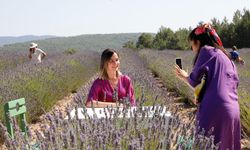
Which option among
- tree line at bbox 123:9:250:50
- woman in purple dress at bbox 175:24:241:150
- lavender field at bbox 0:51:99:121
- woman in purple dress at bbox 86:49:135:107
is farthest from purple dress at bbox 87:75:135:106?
tree line at bbox 123:9:250:50

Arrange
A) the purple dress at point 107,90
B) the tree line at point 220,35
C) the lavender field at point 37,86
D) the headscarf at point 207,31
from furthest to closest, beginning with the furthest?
the tree line at point 220,35
the lavender field at point 37,86
the purple dress at point 107,90
the headscarf at point 207,31

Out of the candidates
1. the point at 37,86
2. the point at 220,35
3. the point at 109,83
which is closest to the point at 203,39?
the point at 109,83

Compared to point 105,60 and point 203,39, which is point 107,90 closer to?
point 105,60

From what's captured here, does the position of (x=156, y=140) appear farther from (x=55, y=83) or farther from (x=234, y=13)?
(x=234, y=13)

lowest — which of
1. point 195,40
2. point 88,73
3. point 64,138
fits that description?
point 88,73

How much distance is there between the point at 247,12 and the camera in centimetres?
3747

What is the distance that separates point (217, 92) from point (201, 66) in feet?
0.66

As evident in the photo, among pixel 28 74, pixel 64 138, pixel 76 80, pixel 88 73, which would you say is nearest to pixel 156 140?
pixel 64 138

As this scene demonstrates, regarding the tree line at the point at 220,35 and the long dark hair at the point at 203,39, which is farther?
the tree line at the point at 220,35

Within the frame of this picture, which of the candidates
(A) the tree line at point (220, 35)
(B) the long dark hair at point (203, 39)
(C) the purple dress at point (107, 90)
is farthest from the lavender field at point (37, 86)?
(A) the tree line at point (220, 35)

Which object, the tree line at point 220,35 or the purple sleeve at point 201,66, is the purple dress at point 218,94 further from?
the tree line at point 220,35

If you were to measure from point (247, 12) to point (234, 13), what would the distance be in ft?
20.0

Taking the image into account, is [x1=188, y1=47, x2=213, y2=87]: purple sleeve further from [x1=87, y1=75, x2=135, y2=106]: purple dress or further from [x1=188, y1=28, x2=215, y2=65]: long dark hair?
[x1=87, y1=75, x2=135, y2=106]: purple dress

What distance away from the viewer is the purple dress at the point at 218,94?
306 centimetres
